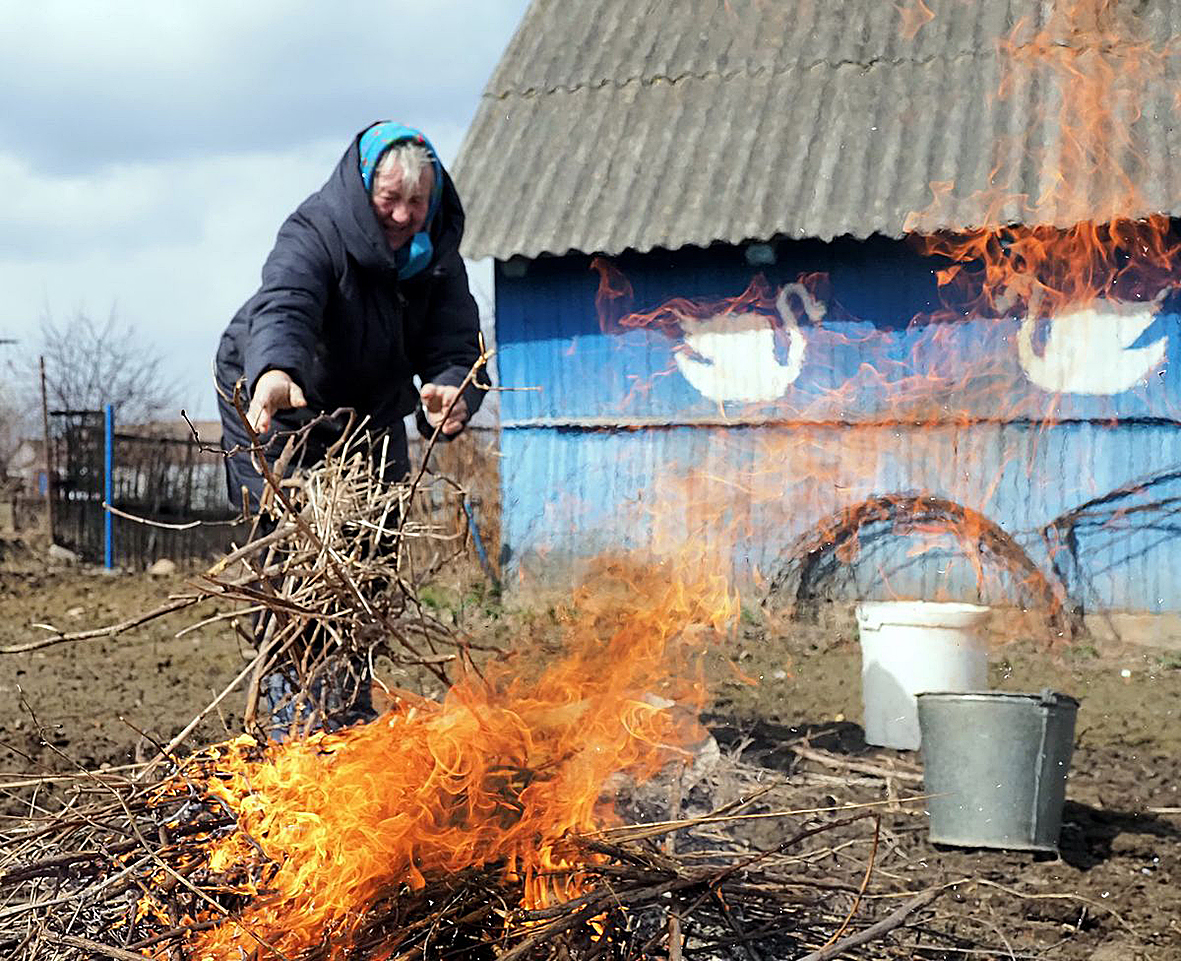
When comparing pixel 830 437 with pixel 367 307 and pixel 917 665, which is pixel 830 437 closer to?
pixel 917 665

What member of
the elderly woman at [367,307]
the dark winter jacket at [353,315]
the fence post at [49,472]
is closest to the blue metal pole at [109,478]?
Result: the fence post at [49,472]

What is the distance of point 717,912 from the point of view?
2725 mm

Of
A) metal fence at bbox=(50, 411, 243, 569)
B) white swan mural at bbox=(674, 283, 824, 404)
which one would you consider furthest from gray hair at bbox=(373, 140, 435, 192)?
metal fence at bbox=(50, 411, 243, 569)

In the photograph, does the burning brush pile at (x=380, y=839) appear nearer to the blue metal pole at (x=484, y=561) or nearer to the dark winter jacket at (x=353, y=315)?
the dark winter jacket at (x=353, y=315)

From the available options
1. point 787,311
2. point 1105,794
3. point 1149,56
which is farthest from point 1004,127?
point 1105,794

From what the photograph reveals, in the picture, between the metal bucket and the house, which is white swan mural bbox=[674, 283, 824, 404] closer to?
the house

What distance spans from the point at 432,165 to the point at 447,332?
65 centimetres

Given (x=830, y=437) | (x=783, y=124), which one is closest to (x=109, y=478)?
(x=783, y=124)

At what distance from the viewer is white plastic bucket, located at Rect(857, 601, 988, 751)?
19.9ft

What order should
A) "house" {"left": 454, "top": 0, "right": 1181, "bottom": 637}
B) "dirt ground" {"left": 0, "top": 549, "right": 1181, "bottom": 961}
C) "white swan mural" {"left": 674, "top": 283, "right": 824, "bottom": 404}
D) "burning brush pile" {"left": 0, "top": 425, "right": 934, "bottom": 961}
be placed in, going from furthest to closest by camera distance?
1. "white swan mural" {"left": 674, "top": 283, "right": 824, "bottom": 404}
2. "house" {"left": 454, "top": 0, "right": 1181, "bottom": 637}
3. "dirt ground" {"left": 0, "top": 549, "right": 1181, "bottom": 961}
4. "burning brush pile" {"left": 0, "top": 425, "right": 934, "bottom": 961}

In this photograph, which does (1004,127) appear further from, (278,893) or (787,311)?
Result: (278,893)

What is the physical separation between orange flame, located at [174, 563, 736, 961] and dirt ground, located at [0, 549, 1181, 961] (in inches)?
14.5

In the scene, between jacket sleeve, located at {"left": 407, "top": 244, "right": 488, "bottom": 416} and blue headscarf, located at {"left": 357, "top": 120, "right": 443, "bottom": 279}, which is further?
jacket sleeve, located at {"left": 407, "top": 244, "right": 488, "bottom": 416}

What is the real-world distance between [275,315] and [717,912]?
232cm
